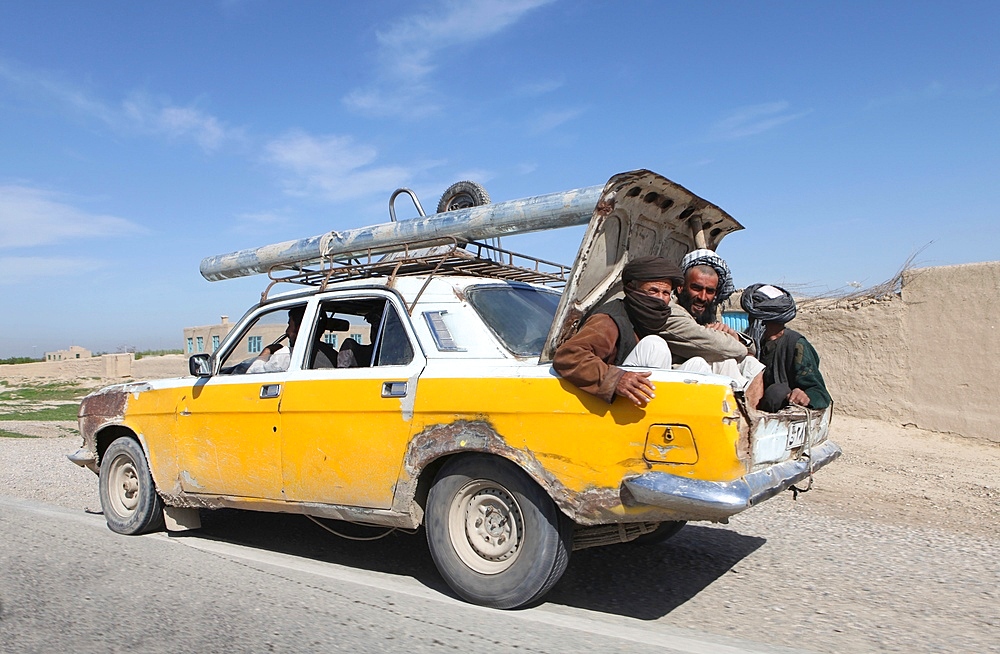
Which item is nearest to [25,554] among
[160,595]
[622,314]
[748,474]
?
[160,595]

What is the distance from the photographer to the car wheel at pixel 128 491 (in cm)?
583

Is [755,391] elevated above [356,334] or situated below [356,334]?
below

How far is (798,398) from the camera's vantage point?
4.52 metres

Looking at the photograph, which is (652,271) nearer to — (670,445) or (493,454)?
(670,445)

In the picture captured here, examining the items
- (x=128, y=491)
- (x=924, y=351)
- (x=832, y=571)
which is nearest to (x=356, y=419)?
(x=128, y=491)

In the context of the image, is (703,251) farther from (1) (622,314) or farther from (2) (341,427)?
(2) (341,427)

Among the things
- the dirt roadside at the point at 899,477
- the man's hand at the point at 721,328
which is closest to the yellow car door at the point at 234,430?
the man's hand at the point at 721,328

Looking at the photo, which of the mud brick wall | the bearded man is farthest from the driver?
the mud brick wall

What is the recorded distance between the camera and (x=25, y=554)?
5223 mm

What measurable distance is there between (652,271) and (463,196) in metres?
2.71

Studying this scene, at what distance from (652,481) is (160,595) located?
282 cm

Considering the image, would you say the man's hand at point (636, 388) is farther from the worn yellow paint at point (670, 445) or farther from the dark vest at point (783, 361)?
the dark vest at point (783, 361)

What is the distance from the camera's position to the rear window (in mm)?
4422

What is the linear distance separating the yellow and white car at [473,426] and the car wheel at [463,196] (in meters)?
0.94
